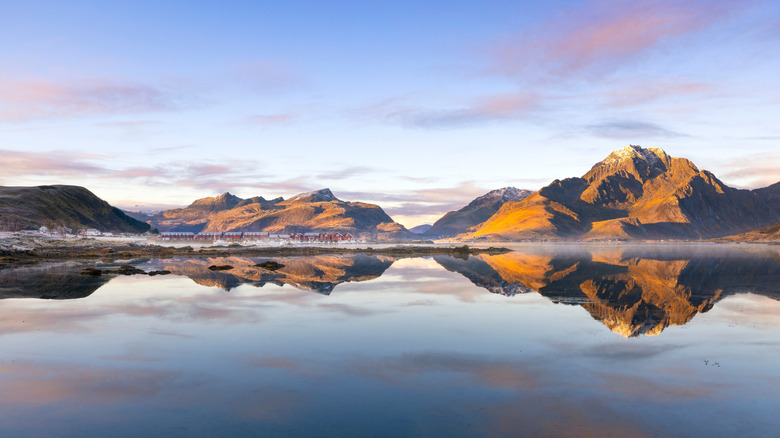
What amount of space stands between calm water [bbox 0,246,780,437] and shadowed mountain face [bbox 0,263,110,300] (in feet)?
3.66

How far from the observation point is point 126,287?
1745 inches

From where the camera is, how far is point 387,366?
18797 millimetres

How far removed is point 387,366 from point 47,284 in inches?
1629

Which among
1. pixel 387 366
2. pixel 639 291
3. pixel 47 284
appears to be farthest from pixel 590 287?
pixel 47 284

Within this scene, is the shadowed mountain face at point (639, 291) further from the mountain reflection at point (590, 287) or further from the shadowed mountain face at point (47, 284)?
the shadowed mountain face at point (47, 284)

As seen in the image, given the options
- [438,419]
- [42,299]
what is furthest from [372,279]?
[438,419]

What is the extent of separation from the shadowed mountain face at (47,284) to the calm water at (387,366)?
1116mm

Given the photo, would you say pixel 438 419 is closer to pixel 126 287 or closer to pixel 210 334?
pixel 210 334

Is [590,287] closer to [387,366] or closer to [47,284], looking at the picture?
[387,366]

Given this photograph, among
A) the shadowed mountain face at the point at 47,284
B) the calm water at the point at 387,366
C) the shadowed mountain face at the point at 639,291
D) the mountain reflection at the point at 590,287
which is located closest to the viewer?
the calm water at the point at 387,366

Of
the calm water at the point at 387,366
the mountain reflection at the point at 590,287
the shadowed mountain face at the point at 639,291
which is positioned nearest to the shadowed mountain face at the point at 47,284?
the mountain reflection at the point at 590,287

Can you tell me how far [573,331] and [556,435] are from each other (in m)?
14.4

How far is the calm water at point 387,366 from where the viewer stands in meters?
13.1

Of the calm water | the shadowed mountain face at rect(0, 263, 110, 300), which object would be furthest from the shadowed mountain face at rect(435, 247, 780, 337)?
the shadowed mountain face at rect(0, 263, 110, 300)
